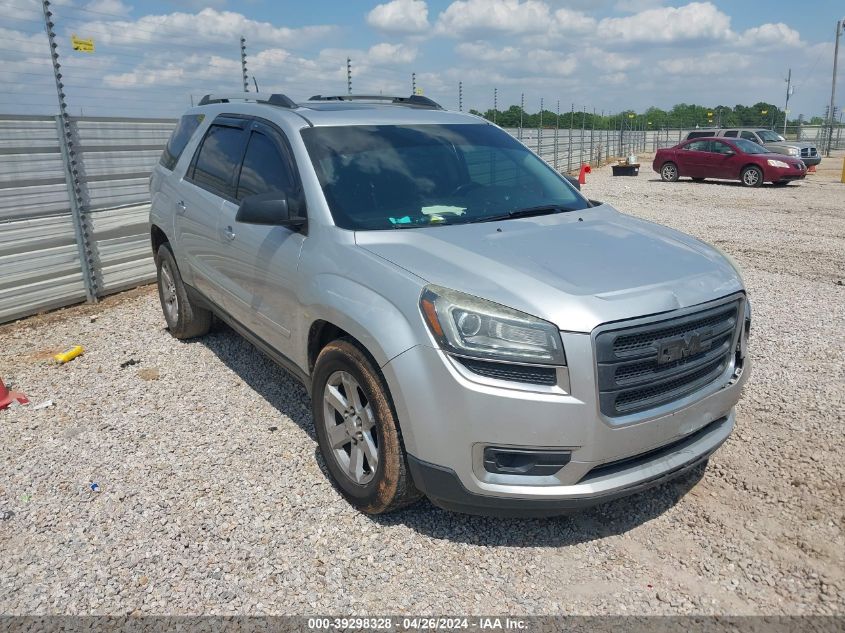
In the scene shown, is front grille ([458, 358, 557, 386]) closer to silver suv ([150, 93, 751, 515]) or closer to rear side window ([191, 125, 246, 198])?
silver suv ([150, 93, 751, 515])

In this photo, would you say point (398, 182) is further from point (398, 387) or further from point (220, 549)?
point (220, 549)

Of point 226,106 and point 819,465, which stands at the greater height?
point 226,106

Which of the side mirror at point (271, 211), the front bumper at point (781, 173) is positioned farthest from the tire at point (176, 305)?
the front bumper at point (781, 173)

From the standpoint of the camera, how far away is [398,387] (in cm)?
278

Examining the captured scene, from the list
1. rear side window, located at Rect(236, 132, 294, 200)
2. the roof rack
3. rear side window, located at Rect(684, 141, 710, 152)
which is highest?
the roof rack

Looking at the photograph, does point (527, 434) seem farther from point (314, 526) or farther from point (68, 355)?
point (68, 355)

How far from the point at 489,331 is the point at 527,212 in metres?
1.36

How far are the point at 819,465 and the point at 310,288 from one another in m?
2.96

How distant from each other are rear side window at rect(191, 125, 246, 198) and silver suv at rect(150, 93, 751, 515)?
0.18 metres

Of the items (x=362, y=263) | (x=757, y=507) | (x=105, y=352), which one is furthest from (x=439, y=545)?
(x=105, y=352)

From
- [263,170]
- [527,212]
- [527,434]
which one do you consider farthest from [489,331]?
[263,170]

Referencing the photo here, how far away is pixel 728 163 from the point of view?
2131 cm

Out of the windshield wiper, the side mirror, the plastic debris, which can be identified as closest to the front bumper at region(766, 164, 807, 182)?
the windshield wiper

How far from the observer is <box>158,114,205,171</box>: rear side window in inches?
214
